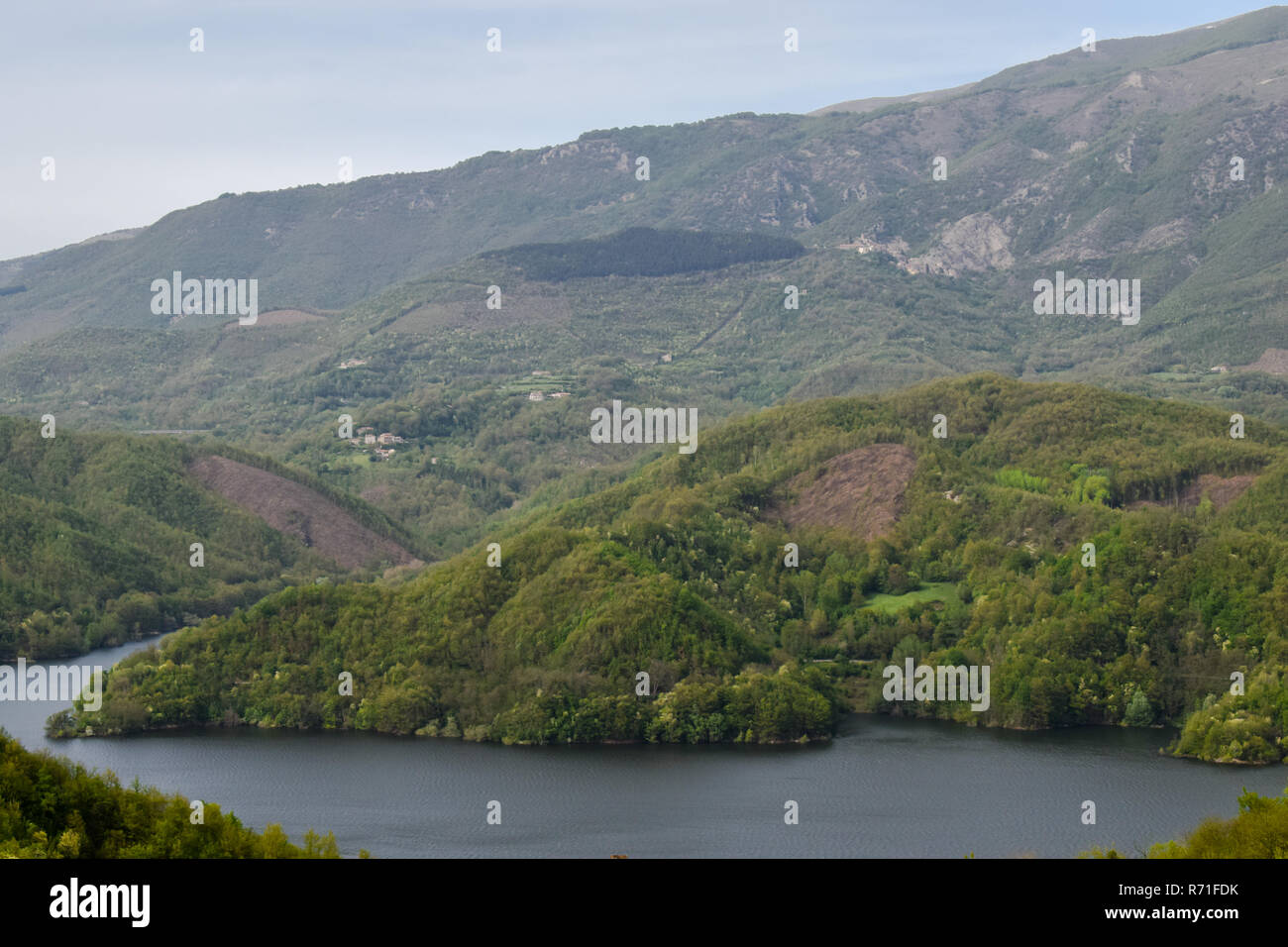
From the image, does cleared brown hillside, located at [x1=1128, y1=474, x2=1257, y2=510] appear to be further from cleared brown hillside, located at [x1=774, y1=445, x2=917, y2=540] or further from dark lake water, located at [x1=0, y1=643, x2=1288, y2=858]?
dark lake water, located at [x1=0, y1=643, x2=1288, y2=858]

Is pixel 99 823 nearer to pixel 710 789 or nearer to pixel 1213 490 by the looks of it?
pixel 710 789

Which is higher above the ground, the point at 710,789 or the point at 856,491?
the point at 856,491

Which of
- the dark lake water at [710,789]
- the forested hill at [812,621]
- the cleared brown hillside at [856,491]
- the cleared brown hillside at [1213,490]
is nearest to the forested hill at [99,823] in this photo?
the dark lake water at [710,789]

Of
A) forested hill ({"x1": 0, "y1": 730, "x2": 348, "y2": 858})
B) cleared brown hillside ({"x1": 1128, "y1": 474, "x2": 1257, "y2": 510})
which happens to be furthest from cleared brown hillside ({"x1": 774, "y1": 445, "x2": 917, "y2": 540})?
forested hill ({"x1": 0, "y1": 730, "x2": 348, "y2": 858})

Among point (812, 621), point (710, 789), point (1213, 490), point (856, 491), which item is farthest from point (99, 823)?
point (1213, 490)

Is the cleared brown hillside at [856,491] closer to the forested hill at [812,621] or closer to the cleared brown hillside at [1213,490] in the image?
the forested hill at [812,621]

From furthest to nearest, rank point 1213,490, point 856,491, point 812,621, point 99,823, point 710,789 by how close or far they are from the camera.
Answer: point 856,491 < point 1213,490 < point 812,621 < point 710,789 < point 99,823
